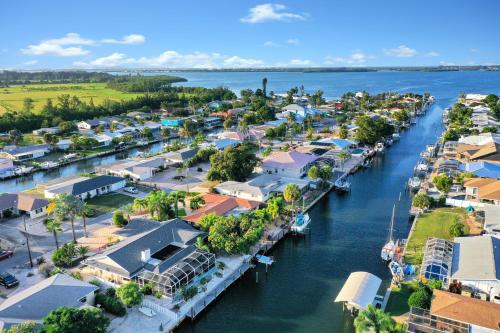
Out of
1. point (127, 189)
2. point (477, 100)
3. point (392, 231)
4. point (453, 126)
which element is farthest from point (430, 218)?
point (477, 100)

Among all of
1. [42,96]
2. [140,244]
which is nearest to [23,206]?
[140,244]

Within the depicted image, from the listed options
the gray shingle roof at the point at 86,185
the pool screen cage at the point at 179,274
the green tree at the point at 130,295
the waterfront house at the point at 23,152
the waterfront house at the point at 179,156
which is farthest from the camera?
the waterfront house at the point at 23,152

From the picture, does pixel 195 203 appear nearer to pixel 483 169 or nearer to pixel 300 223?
pixel 300 223

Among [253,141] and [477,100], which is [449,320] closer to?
[253,141]

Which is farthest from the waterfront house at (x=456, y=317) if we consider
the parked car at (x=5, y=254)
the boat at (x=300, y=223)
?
the parked car at (x=5, y=254)

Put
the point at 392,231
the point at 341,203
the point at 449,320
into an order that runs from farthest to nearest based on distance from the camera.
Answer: the point at 341,203, the point at 392,231, the point at 449,320

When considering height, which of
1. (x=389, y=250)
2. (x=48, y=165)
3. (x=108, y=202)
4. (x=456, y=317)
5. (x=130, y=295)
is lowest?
(x=389, y=250)

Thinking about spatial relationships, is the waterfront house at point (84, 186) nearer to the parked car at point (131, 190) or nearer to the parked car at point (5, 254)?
the parked car at point (131, 190)
